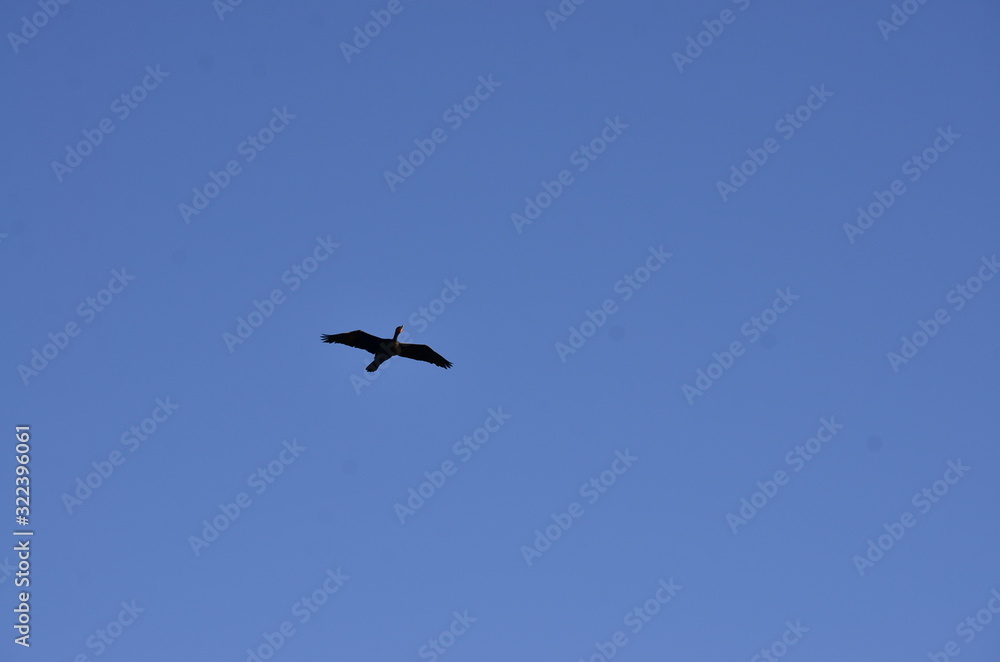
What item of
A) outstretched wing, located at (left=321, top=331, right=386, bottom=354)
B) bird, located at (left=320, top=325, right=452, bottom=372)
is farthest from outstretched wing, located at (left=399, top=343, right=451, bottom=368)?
outstretched wing, located at (left=321, top=331, right=386, bottom=354)

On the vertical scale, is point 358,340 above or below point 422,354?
below

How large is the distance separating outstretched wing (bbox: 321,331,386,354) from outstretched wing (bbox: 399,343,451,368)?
0.80 meters

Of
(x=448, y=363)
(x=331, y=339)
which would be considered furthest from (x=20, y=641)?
A: (x=448, y=363)

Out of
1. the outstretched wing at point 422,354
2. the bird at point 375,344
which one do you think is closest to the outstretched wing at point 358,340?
the bird at point 375,344

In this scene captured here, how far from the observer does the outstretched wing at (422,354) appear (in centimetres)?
3400

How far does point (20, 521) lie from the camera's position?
98.2ft

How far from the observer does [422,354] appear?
34.3 m

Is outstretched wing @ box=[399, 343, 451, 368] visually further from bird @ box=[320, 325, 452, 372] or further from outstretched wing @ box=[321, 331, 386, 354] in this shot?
outstretched wing @ box=[321, 331, 386, 354]

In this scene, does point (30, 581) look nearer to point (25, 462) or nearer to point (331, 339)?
point (25, 462)

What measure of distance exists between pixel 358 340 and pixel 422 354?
7.14 ft

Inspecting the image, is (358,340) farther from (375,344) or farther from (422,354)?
(422,354)

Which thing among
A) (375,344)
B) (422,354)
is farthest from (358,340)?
(422,354)

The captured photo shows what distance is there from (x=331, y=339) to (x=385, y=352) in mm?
1747

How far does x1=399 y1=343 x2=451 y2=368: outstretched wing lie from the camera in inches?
1339
